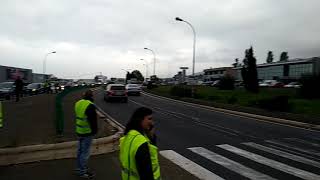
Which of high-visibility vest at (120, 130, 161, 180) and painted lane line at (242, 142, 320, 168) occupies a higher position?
high-visibility vest at (120, 130, 161, 180)

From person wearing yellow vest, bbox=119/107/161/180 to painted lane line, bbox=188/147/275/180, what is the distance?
15.9 ft

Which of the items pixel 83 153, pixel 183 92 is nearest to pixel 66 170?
pixel 83 153

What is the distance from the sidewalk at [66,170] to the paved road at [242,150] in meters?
0.43

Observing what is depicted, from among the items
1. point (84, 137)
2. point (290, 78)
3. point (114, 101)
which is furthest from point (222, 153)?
point (290, 78)

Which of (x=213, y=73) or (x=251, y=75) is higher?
(x=213, y=73)

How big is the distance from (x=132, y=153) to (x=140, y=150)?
10 cm

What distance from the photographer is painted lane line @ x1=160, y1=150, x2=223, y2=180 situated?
8164 millimetres

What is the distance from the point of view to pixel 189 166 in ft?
30.0

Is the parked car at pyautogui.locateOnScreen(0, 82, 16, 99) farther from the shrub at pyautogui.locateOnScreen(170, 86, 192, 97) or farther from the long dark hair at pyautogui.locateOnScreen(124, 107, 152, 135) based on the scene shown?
the long dark hair at pyautogui.locateOnScreen(124, 107, 152, 135)

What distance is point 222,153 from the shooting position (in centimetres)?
1073

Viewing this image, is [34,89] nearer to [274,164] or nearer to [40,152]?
[40,152]

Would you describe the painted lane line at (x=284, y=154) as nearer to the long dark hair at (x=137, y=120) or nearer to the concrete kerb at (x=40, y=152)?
the concrete kerb at (x=40, y=152)

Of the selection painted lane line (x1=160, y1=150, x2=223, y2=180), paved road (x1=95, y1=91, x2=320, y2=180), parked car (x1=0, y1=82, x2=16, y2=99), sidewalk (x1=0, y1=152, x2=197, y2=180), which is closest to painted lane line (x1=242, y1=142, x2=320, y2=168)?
paved road (x1=95, y1=91, x2=320, y2=180)

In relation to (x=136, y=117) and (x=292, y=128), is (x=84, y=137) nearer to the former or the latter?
(x=136, y=117)
